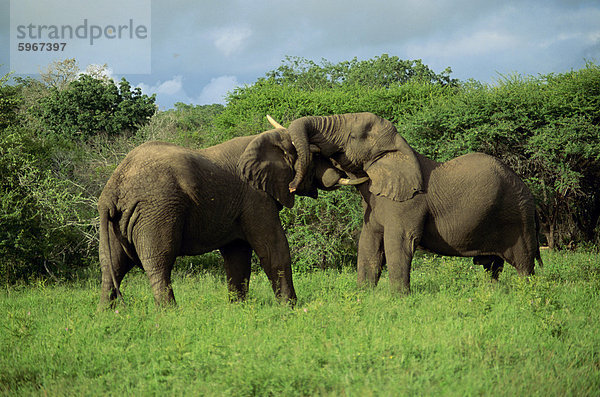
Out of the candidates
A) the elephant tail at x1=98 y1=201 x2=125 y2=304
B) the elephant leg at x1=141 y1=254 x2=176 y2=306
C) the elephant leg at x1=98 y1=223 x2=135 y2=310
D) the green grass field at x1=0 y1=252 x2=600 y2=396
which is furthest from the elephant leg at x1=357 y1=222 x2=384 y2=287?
the elephant tail at x1=98 y1=201 x2=125 y2=304

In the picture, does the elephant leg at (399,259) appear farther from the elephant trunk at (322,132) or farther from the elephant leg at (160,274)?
the elephant leg at (160,274)

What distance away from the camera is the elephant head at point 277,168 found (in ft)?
24.5

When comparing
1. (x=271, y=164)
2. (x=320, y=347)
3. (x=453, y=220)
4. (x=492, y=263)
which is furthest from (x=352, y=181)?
(x=320, y=347)

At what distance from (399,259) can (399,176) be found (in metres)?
1.06

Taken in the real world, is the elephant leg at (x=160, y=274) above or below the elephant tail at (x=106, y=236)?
below

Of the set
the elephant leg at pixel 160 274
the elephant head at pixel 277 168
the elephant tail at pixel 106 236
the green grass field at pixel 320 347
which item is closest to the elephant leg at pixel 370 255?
the green grass field at pixel 320 347

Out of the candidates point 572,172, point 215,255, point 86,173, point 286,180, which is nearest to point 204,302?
point 286,180

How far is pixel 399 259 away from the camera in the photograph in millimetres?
7789

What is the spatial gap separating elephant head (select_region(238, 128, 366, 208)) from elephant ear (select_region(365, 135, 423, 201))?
Answer: 0.34 meters

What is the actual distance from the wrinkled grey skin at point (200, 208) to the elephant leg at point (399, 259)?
1.10 meters

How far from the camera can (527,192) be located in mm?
8547

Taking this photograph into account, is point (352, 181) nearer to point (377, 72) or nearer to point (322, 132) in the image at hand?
point (322, 132)

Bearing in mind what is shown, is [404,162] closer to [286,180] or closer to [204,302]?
[286,180]

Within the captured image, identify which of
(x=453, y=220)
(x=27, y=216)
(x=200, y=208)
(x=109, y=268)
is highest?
(x=200, y=208)
